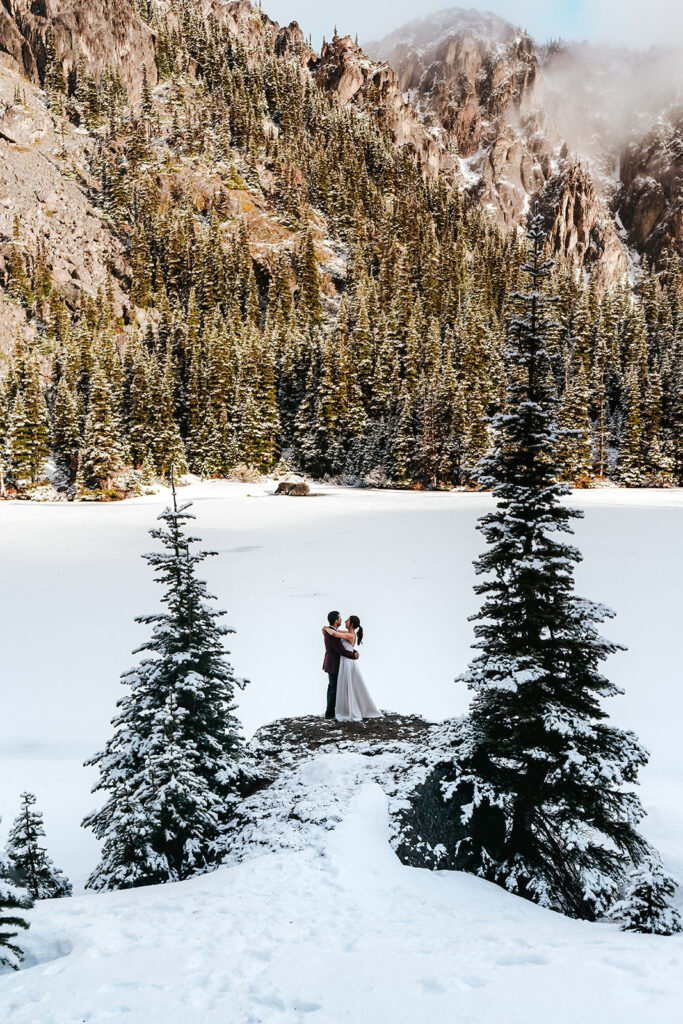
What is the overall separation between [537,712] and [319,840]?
2.61 m

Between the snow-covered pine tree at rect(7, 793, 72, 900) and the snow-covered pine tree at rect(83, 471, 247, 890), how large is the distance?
433 mm

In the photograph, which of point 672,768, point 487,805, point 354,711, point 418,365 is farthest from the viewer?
point 418,365

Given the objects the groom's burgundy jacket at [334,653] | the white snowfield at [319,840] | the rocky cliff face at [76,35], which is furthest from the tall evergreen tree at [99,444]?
the rocky cliff face at [76,35]

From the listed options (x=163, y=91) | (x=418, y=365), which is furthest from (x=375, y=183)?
(x=418, y=365)

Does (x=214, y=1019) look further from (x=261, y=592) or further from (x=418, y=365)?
(x=418, y=365)

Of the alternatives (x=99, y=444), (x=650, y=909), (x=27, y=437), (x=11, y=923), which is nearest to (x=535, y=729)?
(x=650, y=909)

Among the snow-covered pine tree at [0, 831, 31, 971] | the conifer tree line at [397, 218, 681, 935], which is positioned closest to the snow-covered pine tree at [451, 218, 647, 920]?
the conifer tree line at [397, 218, 681, 935]

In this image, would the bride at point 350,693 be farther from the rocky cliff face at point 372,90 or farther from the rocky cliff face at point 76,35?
the rocky cliff face at point 372,90

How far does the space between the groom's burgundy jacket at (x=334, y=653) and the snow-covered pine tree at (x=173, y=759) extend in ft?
8.06

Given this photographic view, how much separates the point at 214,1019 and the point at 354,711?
20.7 ft

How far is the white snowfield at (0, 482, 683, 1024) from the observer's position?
3.46 m

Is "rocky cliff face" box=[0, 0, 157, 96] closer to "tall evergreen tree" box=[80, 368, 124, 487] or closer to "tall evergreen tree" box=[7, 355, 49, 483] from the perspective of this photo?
"tall evergreen tree" box=[7, 355, 49, 483]

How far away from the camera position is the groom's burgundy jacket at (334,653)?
9508mm

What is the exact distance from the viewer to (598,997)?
3250 millimetres
